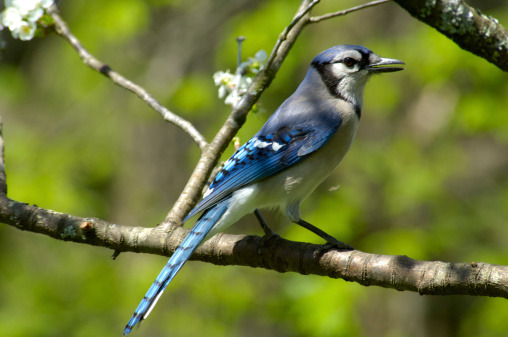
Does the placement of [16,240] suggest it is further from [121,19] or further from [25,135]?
[121,19]

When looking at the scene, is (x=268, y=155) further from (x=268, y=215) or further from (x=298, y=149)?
(x=268, y=215)

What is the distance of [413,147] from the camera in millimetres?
5234

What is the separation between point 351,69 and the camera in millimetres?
2963

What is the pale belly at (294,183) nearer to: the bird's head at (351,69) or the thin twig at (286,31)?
the bird's head at (351,69)

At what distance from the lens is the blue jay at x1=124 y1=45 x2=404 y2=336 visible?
255 centimetres

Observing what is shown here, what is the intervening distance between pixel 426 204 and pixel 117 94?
3.28m

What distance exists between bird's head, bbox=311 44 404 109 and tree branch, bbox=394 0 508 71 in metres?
0.74

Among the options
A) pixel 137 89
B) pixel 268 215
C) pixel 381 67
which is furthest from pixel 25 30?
pixel 268 215

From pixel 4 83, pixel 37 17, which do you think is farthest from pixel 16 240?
pixel 37 17

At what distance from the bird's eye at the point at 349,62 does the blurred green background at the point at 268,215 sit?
1.90 m

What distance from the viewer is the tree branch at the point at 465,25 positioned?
7.03ft

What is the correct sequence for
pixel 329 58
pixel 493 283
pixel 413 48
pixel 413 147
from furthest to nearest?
pixel 413 147 → pixel 413 48 → pixel 329 58 → pixel 493 283

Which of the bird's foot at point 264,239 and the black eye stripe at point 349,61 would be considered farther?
the black eye stripe at point 349,61

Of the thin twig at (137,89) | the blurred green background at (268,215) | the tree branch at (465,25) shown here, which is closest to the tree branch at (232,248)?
the thin twig at (137,89)
